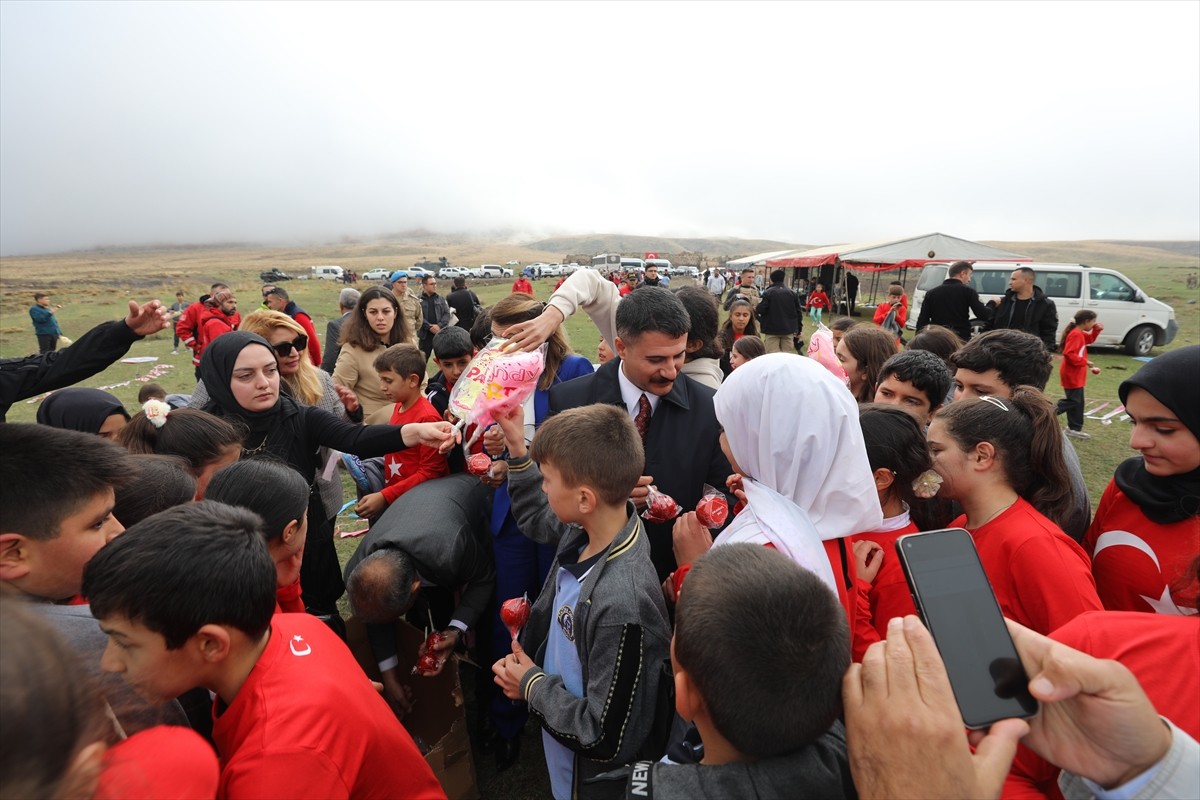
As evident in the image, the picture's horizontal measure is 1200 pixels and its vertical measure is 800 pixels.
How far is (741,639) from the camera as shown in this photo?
108 centimetres

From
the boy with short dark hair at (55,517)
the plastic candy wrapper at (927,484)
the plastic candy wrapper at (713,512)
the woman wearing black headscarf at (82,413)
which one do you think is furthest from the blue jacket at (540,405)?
the woman wearing black headscarf at (82,413)

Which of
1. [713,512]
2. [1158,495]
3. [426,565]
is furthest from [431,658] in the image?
[1158,495]

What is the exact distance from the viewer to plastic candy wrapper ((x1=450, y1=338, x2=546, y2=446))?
2.31 m

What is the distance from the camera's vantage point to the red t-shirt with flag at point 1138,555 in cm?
180

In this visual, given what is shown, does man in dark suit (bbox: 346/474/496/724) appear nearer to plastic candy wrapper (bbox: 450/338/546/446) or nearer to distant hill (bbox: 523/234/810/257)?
plastic candy wrapper (bbox: 450/338/546/446)

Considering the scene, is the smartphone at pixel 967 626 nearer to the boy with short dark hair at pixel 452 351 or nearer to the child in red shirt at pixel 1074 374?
the boy with short dark hair at pixel 452 351

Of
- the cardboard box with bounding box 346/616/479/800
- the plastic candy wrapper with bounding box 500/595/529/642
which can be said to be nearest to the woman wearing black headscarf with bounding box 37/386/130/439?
the cardboard box with bounding box 346/616/479/800

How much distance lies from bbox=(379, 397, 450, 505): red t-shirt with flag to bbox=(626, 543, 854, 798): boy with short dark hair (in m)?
2.23

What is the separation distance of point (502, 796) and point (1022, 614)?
2.31m

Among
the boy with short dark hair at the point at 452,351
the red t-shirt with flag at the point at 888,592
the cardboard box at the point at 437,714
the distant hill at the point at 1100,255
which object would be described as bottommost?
the cardboard box at the point at 437,714

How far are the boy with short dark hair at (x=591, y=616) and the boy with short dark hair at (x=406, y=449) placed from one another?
1202 millimetres

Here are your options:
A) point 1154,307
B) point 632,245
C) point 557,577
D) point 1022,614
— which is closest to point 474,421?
point 557,577

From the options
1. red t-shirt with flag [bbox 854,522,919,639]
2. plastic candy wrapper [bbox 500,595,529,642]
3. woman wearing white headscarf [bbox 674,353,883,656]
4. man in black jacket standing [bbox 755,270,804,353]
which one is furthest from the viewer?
man in black jacket standing [bbox 755,270,804,353]

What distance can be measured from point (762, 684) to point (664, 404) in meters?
1.72
